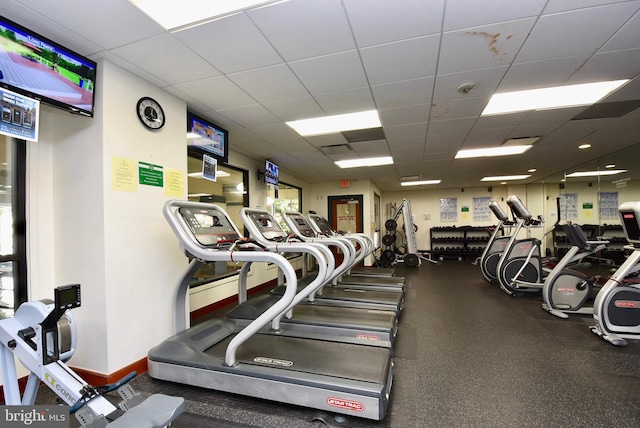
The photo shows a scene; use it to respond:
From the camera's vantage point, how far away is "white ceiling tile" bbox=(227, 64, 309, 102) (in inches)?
93.0

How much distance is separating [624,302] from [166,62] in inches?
195

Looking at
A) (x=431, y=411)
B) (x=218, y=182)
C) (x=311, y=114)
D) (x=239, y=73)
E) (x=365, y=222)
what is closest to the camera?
→ (x=431, y=411)

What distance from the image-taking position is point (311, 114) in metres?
3.25

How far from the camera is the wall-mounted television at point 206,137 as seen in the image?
3062 millimetres

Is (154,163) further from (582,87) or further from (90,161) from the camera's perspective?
(582,87)

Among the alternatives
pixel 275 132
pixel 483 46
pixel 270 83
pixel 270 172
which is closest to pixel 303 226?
pixel 275 132

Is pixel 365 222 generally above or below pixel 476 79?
below

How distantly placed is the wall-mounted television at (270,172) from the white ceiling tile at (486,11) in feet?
12.2

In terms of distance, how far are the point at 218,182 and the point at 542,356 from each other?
4786 mm

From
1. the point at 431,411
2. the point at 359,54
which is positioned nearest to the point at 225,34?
the point at 359,54

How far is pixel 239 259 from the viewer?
79.9 inches

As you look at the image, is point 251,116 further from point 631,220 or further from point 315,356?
point 631,220

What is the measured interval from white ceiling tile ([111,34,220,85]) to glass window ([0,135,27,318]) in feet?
3.61

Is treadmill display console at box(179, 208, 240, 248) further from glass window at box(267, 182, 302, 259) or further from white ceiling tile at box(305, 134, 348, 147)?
glass window at box(267, 182, 302, 259)
